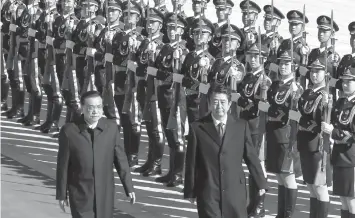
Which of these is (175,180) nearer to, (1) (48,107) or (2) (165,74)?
(2) (165,74)

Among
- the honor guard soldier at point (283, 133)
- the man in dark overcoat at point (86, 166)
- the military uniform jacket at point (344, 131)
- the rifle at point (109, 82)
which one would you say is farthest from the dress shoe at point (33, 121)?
the man in dark overcoat at point (86, 166)

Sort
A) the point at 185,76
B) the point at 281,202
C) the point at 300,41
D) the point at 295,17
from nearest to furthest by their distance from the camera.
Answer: the point at 281,202
the point at 185,76
the point at 300,41
the point at 295,17

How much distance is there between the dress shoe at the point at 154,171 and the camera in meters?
21.4

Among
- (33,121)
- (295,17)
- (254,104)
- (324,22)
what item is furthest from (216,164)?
(33,121)

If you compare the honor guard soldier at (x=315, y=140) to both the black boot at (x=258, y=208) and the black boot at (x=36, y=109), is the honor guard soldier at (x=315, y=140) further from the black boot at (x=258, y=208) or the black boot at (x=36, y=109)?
the black boot at (x=36, y=109)

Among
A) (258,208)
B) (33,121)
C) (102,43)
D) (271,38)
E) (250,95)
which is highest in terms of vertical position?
(271,38)

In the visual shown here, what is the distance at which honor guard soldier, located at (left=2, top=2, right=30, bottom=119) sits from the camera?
2481cm

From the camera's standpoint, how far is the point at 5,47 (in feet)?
84.6

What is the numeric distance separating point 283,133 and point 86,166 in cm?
418

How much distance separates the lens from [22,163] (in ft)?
73.2

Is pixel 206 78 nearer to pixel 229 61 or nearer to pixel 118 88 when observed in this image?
pixel 229 61

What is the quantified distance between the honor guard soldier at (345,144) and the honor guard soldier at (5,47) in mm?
9653

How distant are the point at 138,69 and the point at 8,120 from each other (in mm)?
4958

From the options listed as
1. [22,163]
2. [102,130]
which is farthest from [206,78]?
[102,130]
